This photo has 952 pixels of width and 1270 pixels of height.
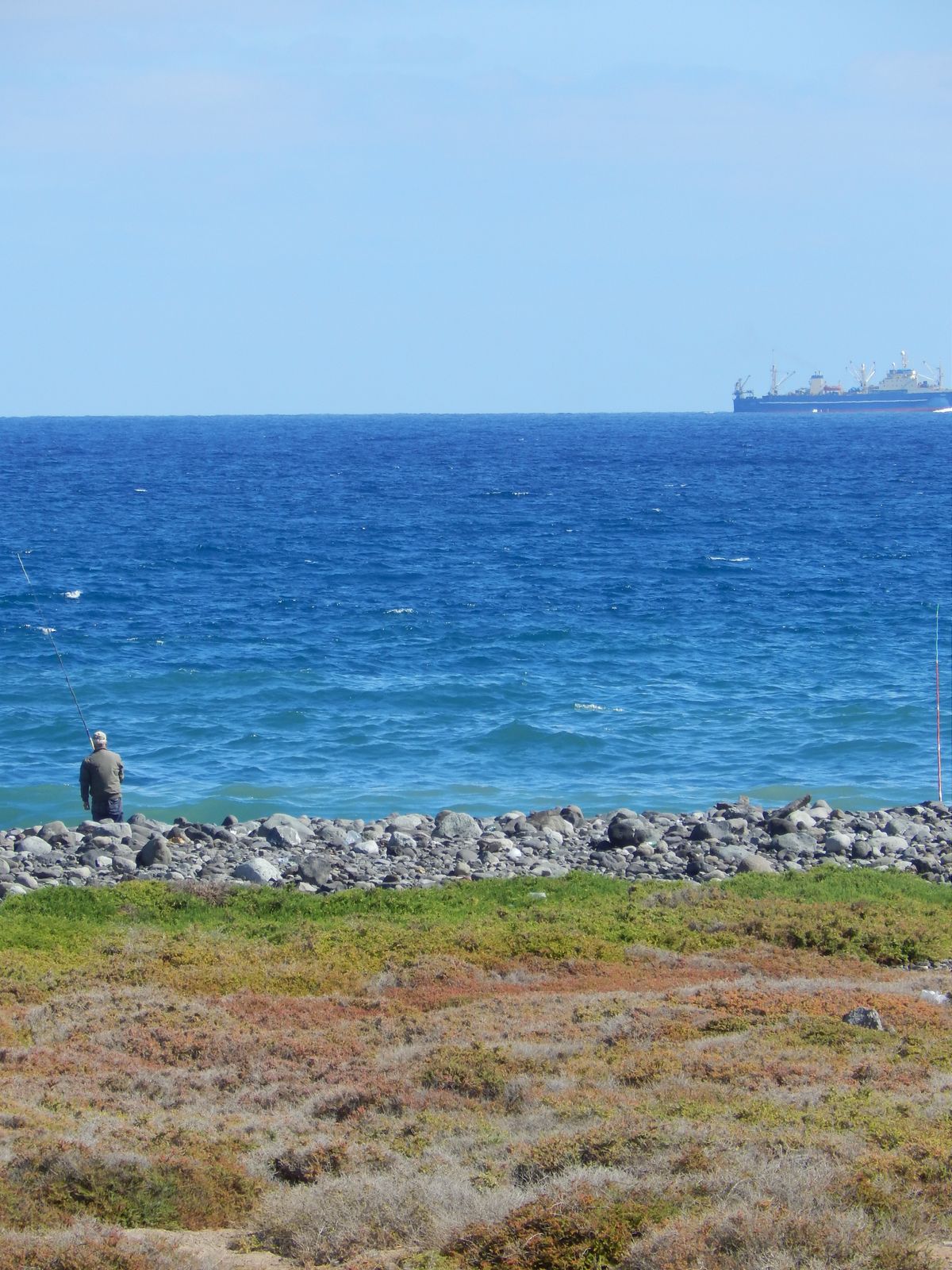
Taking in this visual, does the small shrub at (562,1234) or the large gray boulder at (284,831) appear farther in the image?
the large gray boulder at (284,831)

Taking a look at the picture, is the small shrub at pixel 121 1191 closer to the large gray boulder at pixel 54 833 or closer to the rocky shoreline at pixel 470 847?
the rocky shoreline at pixel 470 847

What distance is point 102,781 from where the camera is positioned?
19.1 metres

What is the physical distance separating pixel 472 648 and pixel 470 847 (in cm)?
1770

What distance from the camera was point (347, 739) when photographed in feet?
91.5

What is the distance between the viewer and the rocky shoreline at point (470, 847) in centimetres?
1698

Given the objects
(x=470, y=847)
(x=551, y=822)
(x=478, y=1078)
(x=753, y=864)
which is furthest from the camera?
(x=551, y=822)

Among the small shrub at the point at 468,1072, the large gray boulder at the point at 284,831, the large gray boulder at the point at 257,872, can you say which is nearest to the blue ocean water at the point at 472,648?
the large gray boulder at the point at 284,831

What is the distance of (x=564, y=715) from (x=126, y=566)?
2771cm

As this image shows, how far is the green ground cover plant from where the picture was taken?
21.2 ft

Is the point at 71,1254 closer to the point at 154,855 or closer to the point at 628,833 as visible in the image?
the point at 154,855

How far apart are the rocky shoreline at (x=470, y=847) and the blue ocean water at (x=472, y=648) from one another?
2.86m

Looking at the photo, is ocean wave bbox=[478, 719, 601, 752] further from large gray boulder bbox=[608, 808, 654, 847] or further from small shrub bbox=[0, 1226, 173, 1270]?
small shrub bbox=[0, 1226, 173, 1270]

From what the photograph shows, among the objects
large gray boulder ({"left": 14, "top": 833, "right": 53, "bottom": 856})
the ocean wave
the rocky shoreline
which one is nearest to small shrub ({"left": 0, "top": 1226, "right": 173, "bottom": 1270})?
the rocky shoreline

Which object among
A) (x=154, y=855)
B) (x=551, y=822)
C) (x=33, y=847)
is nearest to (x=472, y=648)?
(x=551, y=822)
